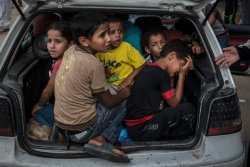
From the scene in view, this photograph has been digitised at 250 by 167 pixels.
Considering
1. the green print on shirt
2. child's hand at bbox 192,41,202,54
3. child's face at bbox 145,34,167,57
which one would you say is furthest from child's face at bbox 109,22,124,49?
child's hand at bbox 192,41,202,54

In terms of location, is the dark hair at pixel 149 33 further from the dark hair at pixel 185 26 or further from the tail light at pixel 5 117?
the tail light at pixel 5 117

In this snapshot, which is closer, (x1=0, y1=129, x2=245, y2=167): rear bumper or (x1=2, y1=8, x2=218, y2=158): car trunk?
(x1=0, y1=129, x2=245, y2=167): rear bumper

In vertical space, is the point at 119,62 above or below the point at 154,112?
above

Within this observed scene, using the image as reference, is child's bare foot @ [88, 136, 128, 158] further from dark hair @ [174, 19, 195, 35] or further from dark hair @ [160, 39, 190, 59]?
dark hair @ [174, 19, 195, 35]

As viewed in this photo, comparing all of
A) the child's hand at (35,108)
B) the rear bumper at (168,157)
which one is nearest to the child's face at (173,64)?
the rear bumper at (168,157)

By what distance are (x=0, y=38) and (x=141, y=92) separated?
248 inches

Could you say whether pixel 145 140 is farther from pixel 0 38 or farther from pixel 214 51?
pixel 0 38

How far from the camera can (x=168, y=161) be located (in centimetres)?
202

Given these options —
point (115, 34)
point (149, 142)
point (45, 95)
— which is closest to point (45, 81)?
point (45, 95)

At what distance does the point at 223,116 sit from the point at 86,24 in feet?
3.72

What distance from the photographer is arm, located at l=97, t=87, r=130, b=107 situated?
87.7 inches

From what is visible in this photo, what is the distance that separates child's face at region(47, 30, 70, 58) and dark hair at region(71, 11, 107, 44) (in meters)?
0.56

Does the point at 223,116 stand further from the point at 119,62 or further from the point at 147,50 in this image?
the point at 147,50

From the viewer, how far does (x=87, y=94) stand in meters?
2.18
